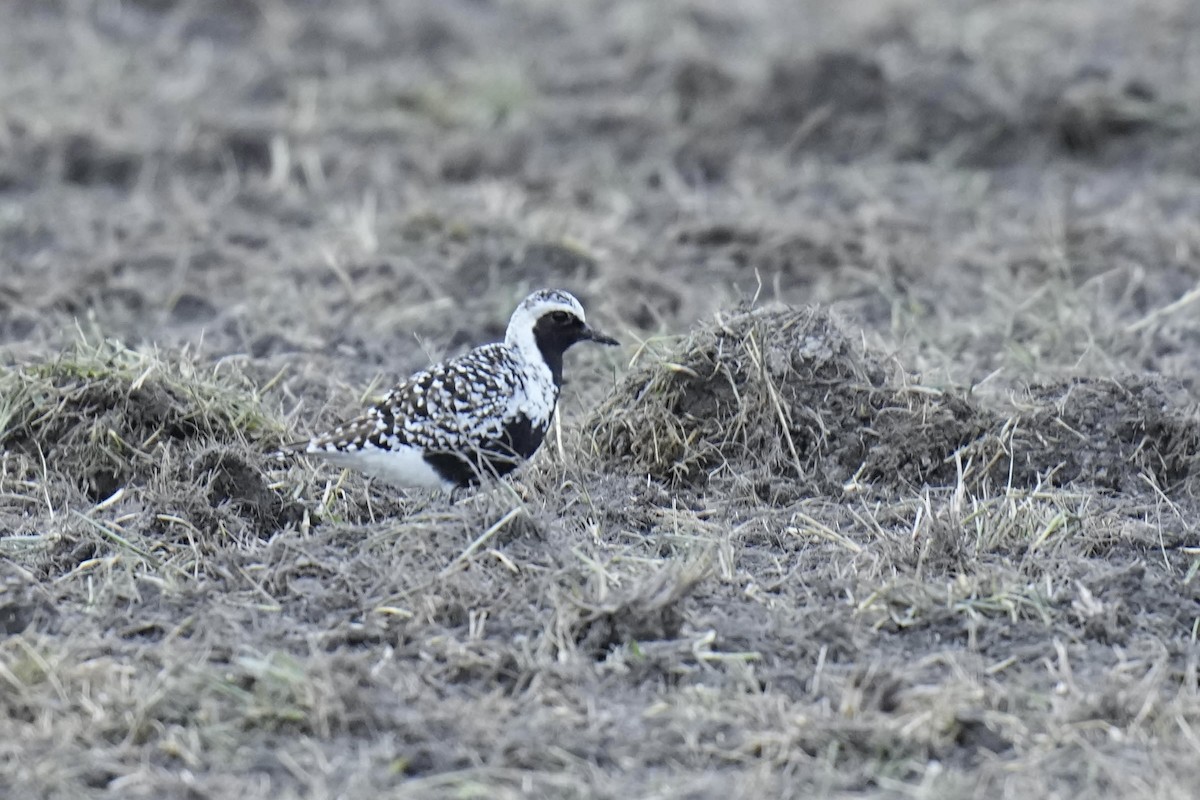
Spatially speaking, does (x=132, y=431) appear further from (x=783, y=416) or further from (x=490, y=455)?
(x=783, y=416)

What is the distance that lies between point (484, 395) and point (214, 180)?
20.7 feet

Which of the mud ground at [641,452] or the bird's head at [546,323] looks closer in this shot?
the mud ground at [641,452]

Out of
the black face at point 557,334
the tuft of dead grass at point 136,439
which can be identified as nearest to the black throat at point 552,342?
the black face at point 557,334

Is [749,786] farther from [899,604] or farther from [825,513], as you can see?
[825,513]

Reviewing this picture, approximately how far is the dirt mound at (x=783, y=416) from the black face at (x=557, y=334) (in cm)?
41

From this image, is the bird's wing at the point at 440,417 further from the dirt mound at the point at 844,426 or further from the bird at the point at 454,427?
the dirt mound at the point at 844,426

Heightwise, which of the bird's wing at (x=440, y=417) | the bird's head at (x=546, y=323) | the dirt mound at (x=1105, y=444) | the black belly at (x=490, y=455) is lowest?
the dirt mound at (x=1105, y=444)

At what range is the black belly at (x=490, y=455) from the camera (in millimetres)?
6539

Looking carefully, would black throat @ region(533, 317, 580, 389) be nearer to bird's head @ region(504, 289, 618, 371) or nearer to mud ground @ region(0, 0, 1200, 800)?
bird's head @ region(504, 289, 618, 371)

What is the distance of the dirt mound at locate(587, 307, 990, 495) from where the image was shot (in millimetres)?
7043

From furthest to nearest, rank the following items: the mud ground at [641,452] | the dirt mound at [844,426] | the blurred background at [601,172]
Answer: the blurred background at [601,172] → the dirt mound at [844,426] → the mud ground at [641,452]

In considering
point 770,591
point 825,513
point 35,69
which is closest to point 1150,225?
point 825,513

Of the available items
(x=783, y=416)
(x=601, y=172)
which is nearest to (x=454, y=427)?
(x=783, y=416)

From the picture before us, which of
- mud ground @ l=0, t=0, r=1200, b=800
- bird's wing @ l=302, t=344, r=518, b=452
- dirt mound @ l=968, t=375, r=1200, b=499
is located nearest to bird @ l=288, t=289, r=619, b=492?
bird's wing @ l=302, t=344, r=518, b=452
